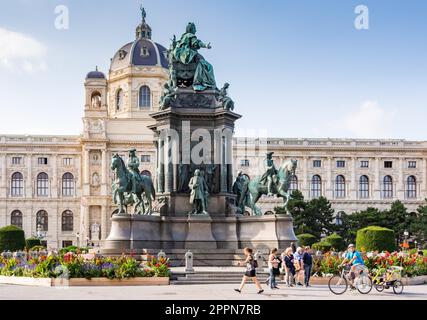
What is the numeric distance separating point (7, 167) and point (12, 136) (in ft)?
13.6

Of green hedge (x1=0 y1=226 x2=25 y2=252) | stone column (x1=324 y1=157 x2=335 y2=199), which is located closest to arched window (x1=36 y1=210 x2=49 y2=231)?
stone column (x1=324 y1=157 x2=335 y2=199)

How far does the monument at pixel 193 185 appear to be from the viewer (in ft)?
92.4

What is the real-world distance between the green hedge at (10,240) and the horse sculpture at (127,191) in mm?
22639

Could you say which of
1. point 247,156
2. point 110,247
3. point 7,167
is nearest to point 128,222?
point 110,247

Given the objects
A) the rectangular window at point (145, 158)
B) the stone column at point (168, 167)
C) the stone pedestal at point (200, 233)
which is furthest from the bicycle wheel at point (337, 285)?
the rectangular window at point (145, 158)

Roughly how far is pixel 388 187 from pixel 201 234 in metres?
85.6

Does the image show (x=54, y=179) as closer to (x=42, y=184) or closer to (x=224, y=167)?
(x=42, y=184)

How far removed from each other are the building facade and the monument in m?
70.7

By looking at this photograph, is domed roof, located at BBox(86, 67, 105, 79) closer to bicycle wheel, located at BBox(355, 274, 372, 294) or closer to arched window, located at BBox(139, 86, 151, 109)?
arched window, located at BBox(139, 86, 151, 109)

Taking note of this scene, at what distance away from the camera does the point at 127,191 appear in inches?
1151

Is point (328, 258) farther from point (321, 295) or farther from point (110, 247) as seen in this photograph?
point (110, 247)

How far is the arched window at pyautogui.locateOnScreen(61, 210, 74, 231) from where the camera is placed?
4200 inches

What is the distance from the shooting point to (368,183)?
11025cm

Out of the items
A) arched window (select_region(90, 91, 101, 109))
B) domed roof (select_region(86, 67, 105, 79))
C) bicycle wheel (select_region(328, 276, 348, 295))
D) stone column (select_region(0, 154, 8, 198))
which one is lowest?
bicycle wheel (select_region(328, 276, 348, 295))
